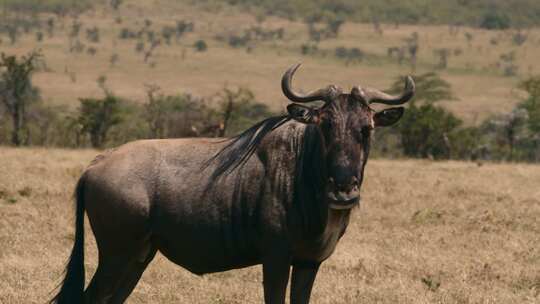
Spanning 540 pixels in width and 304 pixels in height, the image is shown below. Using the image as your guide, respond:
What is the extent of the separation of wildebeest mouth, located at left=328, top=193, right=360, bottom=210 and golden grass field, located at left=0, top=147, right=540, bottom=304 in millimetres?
2676

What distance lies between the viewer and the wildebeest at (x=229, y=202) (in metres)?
7.22

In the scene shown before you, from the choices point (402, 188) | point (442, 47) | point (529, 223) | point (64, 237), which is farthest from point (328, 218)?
point (442, 47)

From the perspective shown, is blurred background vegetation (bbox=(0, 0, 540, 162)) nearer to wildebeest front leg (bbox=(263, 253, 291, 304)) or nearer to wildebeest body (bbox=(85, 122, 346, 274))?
wildebeest body (bbox=(85, 122, 346, 274))

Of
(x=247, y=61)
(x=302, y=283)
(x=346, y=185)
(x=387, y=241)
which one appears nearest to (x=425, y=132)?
(x=387, y=241)

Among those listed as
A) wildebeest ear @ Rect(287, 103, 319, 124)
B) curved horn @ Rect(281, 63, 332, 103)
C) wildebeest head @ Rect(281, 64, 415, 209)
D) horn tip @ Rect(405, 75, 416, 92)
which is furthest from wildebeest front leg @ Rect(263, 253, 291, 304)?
horn tip @ Rect(405, 75, 416, 92)

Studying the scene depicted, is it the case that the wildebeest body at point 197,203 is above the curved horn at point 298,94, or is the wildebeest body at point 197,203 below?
Result: below

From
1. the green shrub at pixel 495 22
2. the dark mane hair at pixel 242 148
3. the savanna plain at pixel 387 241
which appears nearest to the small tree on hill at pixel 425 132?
the savanna plain at pixel 387 241

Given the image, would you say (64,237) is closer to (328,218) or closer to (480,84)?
(328,218)

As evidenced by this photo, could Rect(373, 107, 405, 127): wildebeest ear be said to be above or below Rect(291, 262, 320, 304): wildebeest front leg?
above

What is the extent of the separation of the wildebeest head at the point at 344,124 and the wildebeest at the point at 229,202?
0.04ft

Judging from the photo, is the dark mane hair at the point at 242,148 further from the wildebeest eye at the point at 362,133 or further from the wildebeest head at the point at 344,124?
the wildebeest eye at the point at 362,133

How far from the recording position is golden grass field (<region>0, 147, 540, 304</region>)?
9.47 metres

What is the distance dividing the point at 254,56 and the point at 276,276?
10511cm

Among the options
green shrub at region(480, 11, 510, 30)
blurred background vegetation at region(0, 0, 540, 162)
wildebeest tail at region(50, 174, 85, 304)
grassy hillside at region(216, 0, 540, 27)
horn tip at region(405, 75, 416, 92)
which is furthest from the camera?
grassy hillside at region(216, 0, 540, 27)
